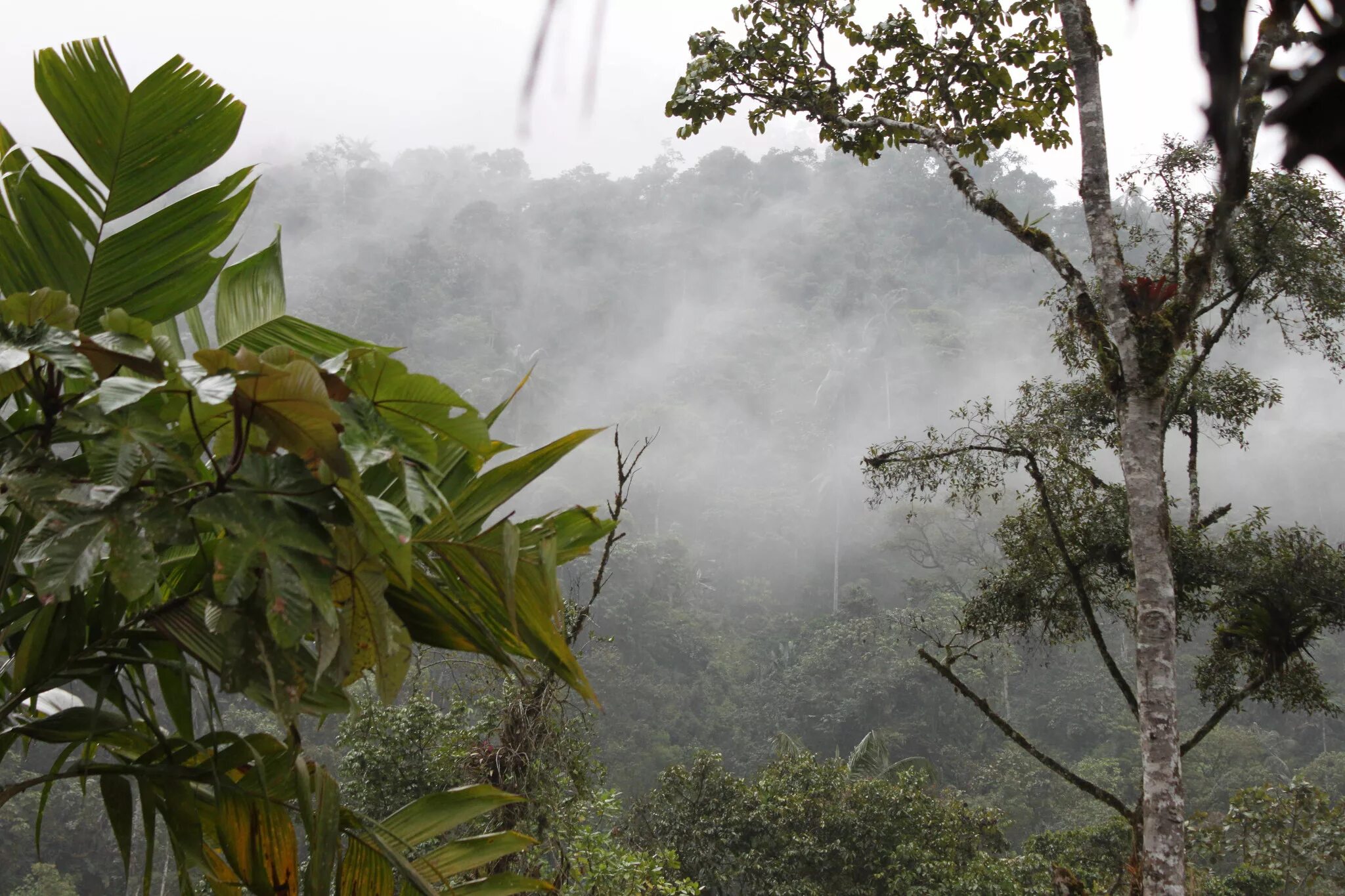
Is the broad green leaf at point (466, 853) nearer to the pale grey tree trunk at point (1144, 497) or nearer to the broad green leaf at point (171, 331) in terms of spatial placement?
the broad green leaf at point (171, 331)

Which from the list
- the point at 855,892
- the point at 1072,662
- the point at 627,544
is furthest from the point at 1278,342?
→ the point at 855,892

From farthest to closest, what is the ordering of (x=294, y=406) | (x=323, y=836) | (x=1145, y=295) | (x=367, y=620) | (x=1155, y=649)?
(x=1145, y=295)
(x=1155, y=649)
(x=323, y=836)
(x=367, y=620)
(x=294, y=406)

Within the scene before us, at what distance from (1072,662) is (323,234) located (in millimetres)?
28963

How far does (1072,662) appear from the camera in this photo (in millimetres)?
19469

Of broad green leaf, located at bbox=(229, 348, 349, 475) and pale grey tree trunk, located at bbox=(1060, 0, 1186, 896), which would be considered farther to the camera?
pale grey tree trunk, located at bbox=(1060, 0, 1186, 896)

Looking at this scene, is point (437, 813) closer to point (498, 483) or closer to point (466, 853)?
point (466, 853)

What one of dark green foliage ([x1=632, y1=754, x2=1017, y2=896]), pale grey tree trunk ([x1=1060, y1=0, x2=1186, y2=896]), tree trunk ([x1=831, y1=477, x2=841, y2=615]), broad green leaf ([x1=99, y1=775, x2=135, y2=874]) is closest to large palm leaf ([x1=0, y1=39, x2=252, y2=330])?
broad green leaf ([x1=99, y1=775, x2=135, y2=874])

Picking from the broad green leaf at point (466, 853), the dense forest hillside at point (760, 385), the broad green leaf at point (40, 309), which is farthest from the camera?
the dense forest hillside at point (760, 385)

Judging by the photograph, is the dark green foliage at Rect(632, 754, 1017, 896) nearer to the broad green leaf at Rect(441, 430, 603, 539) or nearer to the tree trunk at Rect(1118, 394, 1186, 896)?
the tree trunk at Rect(1118, 394, 1186, 896)

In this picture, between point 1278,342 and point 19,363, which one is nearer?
point 19,363

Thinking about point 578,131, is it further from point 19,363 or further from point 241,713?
point 241,713

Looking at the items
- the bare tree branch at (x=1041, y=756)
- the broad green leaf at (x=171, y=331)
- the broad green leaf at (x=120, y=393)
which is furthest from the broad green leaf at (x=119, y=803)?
the bare tree branch at (x=1041, y=756)

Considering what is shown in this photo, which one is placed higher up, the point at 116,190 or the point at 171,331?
the point at 116,190

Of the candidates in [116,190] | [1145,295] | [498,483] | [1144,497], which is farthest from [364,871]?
[1145,295]
